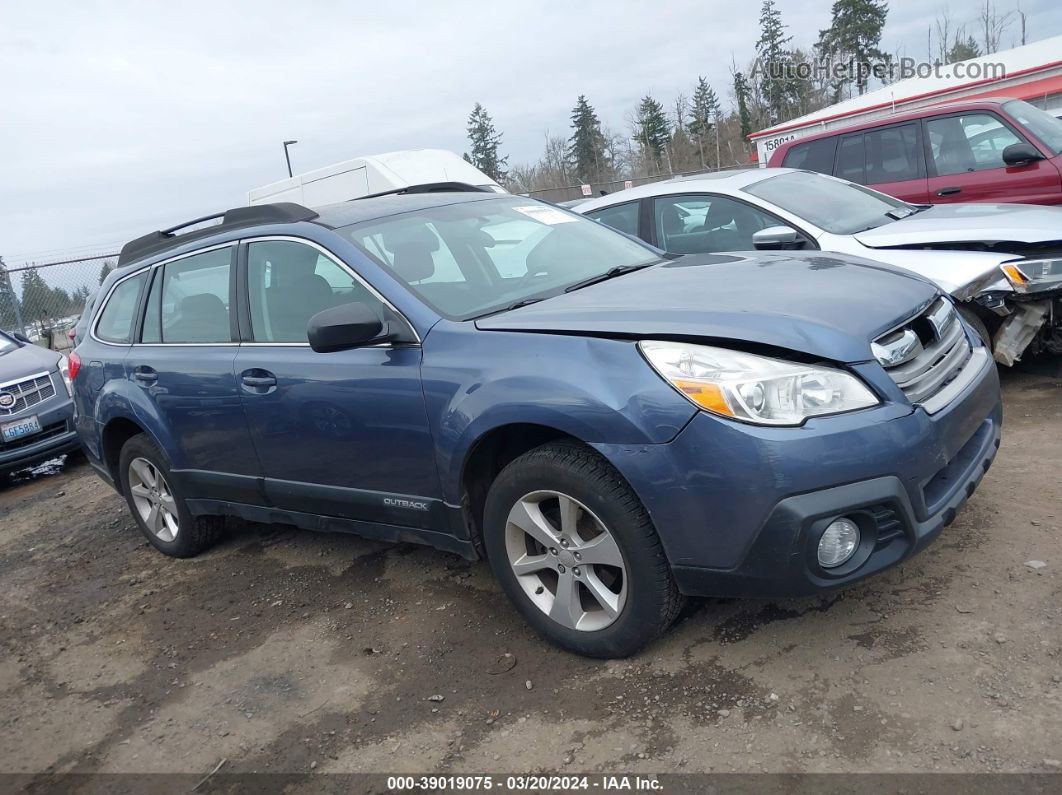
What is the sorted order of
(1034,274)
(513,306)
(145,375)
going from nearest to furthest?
(513,306)
(145,375)
(1034,274)

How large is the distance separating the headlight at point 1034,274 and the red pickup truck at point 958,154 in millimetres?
2320

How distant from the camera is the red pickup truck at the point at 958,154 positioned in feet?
22.4

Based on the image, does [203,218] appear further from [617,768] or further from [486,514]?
[617,768]

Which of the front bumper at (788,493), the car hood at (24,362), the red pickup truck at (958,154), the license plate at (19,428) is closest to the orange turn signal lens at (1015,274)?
the red pickup truck at (958,154)

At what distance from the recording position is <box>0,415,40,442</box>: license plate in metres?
7.45

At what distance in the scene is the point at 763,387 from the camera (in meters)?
2.55

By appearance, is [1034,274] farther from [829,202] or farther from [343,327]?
[343,327]

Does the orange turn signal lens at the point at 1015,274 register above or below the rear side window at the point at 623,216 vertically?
below

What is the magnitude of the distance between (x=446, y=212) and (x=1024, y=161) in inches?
206

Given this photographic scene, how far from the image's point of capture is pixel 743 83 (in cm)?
5700

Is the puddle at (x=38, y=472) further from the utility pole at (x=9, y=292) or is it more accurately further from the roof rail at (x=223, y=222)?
the utility pole at (x=9, y=292)

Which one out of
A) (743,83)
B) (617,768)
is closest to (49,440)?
(617,768)

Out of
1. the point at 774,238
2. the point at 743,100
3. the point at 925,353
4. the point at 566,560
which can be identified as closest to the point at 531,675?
the point at 566,560

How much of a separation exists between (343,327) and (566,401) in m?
0.93
